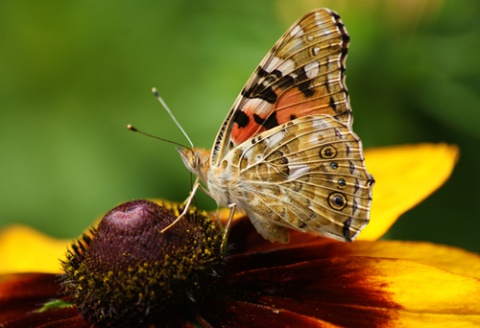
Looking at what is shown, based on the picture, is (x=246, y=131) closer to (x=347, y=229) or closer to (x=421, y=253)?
(x=347, y=229)

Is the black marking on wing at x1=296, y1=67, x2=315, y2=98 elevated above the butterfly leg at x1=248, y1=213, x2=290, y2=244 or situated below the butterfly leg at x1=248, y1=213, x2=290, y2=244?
above

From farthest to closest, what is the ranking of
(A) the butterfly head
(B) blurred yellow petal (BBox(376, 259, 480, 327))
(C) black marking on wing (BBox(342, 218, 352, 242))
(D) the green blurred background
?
(D) the green blurred background, (A) the butterfly head, (C) black marking on wing (BBox(342, 218, 352, 242)), (B) blurred yellow petal (BBox(376, 259, 480, 327))

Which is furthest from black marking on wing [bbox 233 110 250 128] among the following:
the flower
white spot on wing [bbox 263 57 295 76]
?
the flower

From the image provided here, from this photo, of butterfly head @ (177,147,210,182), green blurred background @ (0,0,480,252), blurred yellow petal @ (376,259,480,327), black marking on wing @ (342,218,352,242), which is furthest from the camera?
green blurred background @ (0,0,480,252)

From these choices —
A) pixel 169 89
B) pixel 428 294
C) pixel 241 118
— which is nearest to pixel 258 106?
pixel 241 118

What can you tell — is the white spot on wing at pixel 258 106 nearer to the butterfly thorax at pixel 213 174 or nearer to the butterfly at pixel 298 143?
the butterfly at pixel 298 143

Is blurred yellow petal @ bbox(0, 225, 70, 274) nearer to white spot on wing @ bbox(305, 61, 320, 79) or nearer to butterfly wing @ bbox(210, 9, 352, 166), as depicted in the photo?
butterfly wing @ bbox(210, 9, 352, 166)

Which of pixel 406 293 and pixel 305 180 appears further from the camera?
pixel 305 180
